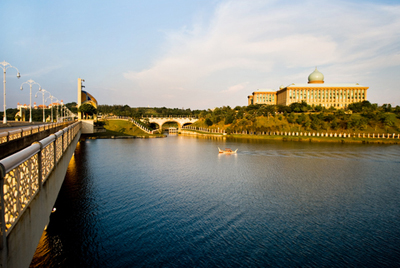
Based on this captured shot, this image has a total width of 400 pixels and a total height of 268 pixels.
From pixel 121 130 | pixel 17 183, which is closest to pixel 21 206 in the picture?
pixel 17 183

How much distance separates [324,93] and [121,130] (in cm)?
10795

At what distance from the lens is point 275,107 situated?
395 ft

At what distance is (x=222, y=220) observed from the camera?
19.5 m

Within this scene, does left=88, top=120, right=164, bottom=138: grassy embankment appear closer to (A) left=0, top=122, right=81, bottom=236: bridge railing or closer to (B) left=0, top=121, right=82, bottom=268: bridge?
(B) left=0, top=121, right=82, bottom=268: bridge

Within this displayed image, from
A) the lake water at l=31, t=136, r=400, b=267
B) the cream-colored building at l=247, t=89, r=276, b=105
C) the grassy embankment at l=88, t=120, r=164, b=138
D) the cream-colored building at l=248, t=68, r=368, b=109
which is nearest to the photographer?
the lake water at l=31, t=136, r=400, b=267

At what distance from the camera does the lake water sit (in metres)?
14.9

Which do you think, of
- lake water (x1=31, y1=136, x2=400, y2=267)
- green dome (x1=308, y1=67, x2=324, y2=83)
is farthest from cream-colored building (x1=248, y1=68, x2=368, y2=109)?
lake water (x1=31, y1=136, x2=400, y2=267)

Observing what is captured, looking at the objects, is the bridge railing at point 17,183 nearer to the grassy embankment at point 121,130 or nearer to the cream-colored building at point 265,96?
the grassy embankment at point 121,130

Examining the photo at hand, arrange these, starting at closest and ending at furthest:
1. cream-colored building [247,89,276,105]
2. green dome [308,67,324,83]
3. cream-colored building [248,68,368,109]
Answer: cream-colored building [248,68,368,109]
green dome [308,67,324,83]
cream-colored building [247,89,276,105]

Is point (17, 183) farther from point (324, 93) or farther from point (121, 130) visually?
point (324, 93)

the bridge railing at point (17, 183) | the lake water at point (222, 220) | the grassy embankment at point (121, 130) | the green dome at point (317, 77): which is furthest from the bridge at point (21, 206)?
the green dome at point (317, 77)

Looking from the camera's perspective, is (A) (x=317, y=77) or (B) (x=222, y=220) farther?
(A) (x=317, y=77)

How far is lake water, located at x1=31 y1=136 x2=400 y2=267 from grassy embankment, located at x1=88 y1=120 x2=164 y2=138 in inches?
2320

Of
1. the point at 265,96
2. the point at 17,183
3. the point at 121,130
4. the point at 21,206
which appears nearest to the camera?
the point at 17,183
